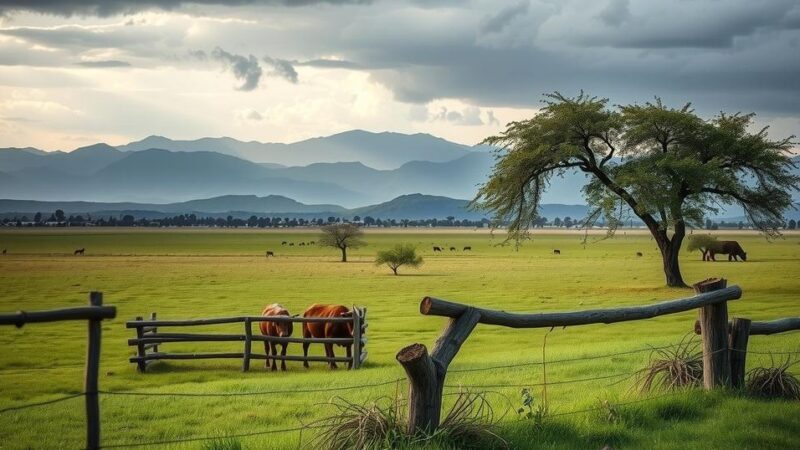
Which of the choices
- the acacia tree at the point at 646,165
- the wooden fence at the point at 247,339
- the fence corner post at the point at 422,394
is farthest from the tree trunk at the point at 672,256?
the fence corner post at the point at 422,394

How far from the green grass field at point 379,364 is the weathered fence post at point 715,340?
0.25m

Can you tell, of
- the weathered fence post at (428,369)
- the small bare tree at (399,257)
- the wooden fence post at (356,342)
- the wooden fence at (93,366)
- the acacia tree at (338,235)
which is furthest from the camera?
the acacia tree at (338,235)

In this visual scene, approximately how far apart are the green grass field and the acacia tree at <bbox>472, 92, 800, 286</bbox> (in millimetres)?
4658

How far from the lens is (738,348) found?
37.5ft

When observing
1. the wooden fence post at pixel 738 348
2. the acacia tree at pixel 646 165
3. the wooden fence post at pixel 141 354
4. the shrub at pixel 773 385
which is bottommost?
the wooden fence post at pixel 141 354

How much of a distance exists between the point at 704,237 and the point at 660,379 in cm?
8948

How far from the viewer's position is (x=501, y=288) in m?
58.5

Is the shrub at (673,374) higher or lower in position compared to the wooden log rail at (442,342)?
lower

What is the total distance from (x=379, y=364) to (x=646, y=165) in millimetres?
29980

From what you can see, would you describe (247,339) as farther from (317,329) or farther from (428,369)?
(428,369)

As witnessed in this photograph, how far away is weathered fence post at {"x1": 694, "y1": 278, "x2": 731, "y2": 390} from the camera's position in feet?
37.1

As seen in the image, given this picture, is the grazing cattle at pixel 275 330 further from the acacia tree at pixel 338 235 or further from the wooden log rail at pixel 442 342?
the acacia tree at pixel 338 235

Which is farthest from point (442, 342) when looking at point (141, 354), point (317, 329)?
point (141, 354)

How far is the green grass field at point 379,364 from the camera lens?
401 inches
